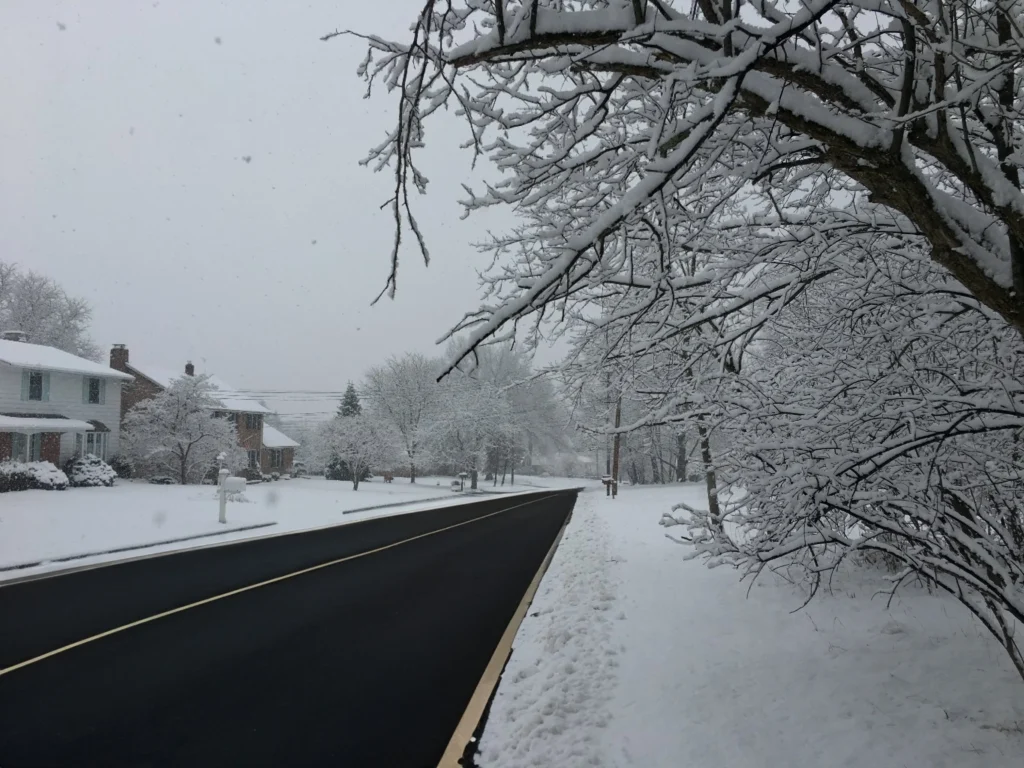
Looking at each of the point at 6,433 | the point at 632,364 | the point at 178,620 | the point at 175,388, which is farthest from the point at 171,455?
the point at 632,364

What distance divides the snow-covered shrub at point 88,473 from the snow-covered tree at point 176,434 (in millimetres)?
4401

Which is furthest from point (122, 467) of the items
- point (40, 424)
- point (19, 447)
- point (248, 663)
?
point (248, 663)

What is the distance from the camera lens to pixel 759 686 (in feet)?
15.3

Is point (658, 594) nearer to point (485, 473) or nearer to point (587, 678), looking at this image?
point (587, 678)

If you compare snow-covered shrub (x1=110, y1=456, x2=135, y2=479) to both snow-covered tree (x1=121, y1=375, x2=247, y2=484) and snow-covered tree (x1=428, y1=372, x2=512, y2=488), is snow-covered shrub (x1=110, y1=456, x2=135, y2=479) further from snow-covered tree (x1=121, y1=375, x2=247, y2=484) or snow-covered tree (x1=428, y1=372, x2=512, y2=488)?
snow-covered tree (x1=428, y1=372, x2=512, y2=488)

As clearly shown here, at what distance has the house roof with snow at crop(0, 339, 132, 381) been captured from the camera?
27.5 metres

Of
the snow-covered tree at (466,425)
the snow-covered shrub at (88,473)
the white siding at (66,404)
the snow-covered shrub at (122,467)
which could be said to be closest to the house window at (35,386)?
the white siding at (66,404)

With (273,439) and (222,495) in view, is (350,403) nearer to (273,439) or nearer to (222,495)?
(273,439)

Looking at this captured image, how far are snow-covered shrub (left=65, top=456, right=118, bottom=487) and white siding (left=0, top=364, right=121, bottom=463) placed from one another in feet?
5.65

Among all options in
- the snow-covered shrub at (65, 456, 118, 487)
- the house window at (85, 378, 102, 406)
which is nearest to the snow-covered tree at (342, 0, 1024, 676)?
the snow-covered shrub at (65, 456, 118, 487)

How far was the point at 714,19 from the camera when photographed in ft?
11.1

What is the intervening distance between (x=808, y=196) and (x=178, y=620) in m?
7.37

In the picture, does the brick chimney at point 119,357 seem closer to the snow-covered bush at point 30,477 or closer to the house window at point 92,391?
the house window at point 92,391

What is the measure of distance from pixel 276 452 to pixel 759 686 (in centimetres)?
5143
